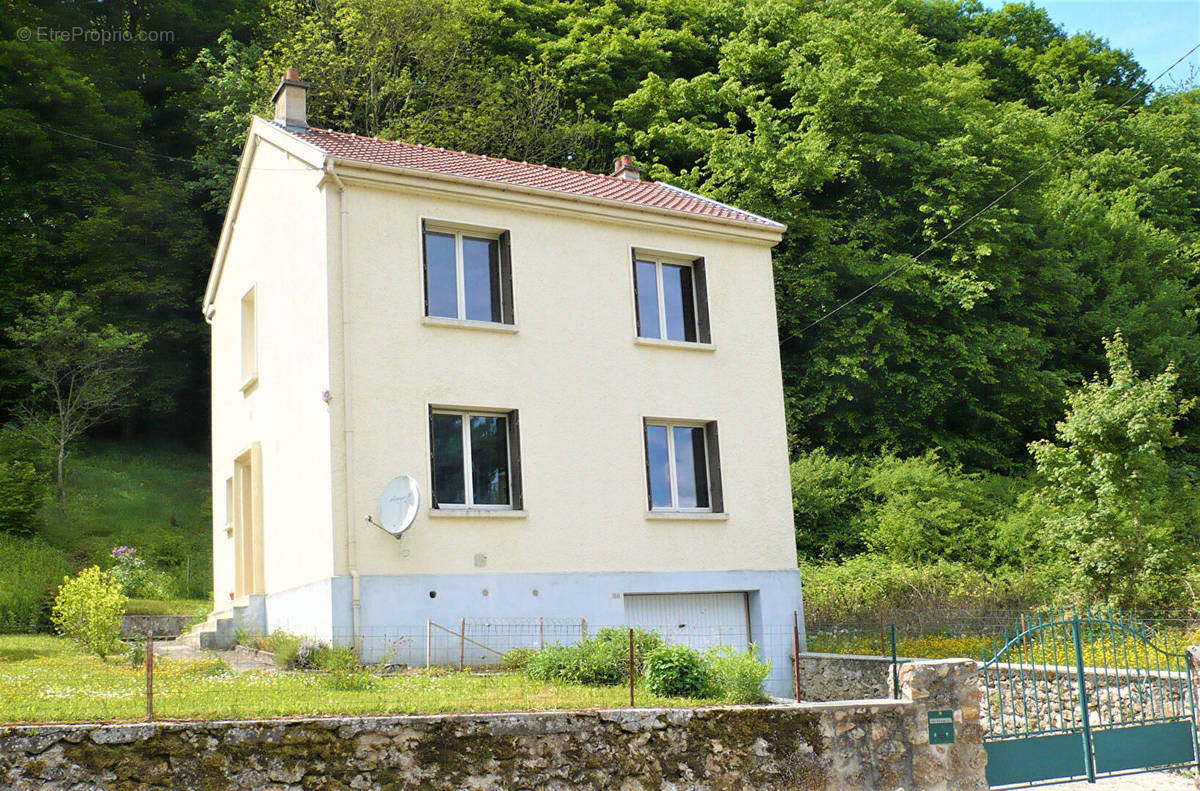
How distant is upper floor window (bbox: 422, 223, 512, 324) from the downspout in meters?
1.29

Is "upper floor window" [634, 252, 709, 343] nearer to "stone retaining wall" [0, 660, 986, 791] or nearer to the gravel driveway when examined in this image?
"stone retaining wall" [0, 660, 986, 791]

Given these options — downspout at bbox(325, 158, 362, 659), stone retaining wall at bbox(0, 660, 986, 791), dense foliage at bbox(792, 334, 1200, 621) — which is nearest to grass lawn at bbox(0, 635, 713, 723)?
stone retaining wall at bbox(0, 660, 986, 791)

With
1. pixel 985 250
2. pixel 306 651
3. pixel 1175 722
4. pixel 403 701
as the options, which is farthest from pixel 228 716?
pixel 985 250

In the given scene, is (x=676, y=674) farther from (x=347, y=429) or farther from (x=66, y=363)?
(x=66, y=363)

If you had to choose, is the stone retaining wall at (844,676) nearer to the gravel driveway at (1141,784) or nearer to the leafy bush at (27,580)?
the gravel driveway at (1141,784)

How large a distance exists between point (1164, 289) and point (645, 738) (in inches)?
1274

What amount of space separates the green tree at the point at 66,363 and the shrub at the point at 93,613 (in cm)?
1472

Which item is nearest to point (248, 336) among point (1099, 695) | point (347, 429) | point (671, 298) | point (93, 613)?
point (347, 429)

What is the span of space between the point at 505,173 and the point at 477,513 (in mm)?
6092

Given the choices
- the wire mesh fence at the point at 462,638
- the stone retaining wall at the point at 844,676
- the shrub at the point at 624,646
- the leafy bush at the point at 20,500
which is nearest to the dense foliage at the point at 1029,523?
the stone retaining wall at the point at 844,676

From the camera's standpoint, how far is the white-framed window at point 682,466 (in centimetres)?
1752

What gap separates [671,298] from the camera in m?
18.5

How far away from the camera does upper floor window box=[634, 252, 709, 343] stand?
18141 millimetres

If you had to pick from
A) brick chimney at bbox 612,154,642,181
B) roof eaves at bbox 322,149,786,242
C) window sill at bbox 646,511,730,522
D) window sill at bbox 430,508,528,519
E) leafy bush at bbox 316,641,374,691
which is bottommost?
leafy bush at bbox 316,641,374,691
